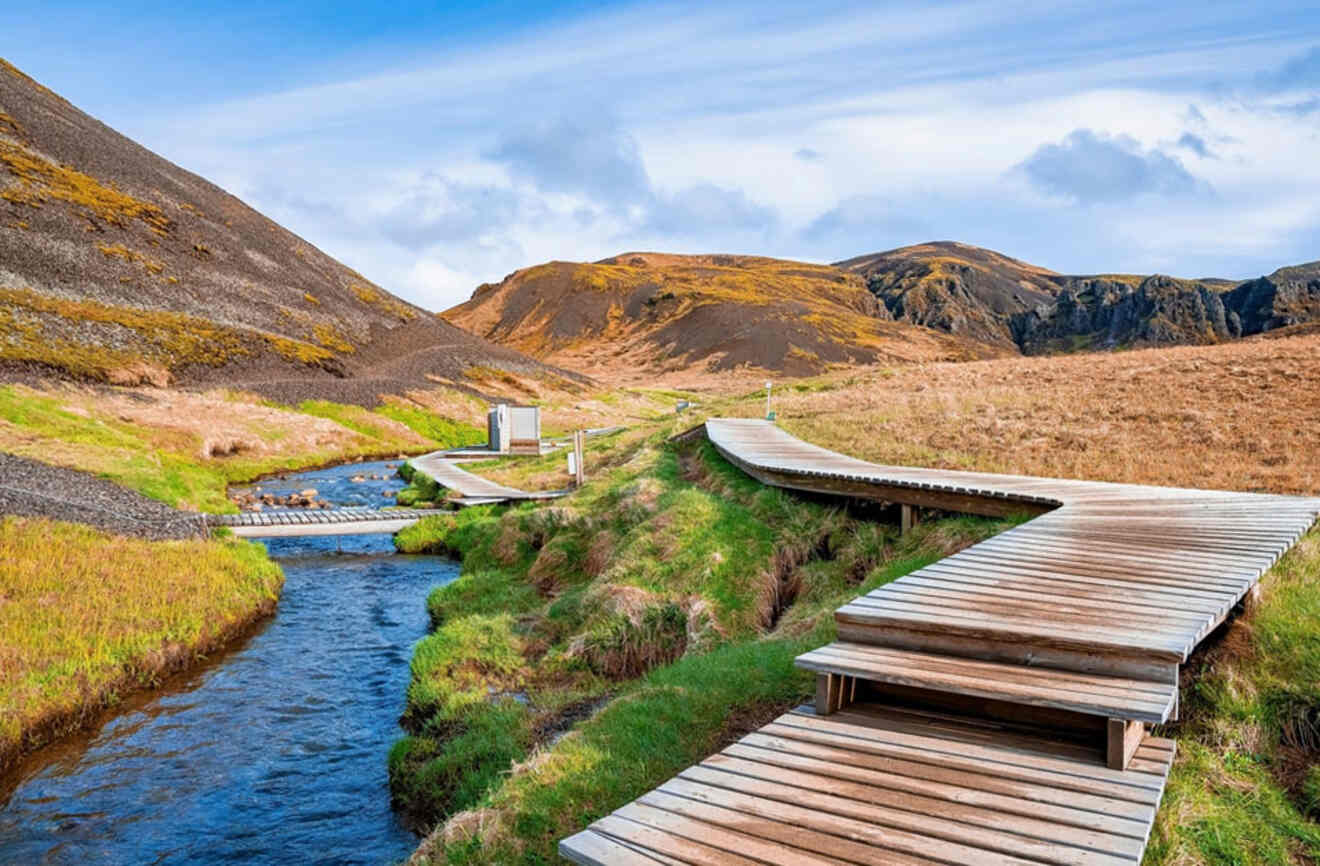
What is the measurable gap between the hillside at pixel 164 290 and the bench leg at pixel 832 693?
3888cm

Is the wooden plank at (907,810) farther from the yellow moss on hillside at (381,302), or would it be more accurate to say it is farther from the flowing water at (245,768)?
the yellow moss on hillside at (381,302)

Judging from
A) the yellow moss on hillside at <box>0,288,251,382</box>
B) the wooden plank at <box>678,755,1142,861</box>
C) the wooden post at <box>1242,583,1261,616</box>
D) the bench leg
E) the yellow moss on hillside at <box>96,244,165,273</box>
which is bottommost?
the wooden plank at <box>678,755,1142,861</box>

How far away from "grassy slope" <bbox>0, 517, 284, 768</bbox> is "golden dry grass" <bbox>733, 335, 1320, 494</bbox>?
12.3 metres

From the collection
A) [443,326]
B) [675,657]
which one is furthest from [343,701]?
[443,326]

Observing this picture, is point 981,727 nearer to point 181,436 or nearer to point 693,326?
point 181,436

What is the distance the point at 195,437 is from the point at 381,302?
169 ft

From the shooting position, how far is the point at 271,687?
12648mm

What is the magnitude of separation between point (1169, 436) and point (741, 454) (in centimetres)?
806

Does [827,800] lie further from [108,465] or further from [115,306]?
[115,306]

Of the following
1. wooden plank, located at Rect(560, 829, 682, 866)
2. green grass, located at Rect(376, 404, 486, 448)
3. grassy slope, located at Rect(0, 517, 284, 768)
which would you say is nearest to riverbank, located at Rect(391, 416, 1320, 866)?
wooden plank, located at Rect(560, 829, 682, 866)

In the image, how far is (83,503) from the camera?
19.0 meters

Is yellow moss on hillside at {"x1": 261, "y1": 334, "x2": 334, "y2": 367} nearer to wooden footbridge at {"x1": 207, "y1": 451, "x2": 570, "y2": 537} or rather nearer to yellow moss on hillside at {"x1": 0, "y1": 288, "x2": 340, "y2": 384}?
yellow moss on hillside at {"x1": 0, "y1": 288, "x2": 340, "y2": 384}

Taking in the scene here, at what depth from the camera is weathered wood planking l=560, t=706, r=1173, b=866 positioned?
3.91 m

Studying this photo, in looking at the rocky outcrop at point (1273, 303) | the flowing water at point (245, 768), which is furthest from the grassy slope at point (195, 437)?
the rocky outcrop at point (1273, 303)
